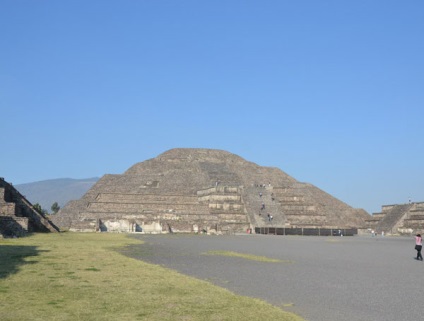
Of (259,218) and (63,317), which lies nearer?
(63,317)

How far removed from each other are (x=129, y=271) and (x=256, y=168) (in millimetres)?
64342

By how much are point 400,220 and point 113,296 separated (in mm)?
53875

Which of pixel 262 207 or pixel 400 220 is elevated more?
pixel 262 207

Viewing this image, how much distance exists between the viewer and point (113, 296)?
11148 millimetres

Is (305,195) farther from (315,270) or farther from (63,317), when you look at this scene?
(63,317)

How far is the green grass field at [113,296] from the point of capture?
9271 millimetres

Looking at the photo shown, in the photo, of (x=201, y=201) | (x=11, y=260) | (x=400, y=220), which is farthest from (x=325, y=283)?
(x=201, y=201)

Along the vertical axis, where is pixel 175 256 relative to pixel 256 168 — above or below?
below

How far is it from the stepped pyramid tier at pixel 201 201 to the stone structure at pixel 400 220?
348 centimetres

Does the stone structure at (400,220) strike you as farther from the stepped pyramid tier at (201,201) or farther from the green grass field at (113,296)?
the green grass field at (113,296)

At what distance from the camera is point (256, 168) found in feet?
260

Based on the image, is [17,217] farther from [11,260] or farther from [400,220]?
[400,220]

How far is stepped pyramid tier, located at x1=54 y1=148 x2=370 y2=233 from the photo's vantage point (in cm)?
5322

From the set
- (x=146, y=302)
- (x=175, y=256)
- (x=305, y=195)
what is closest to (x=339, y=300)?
(x=146, y=302)
